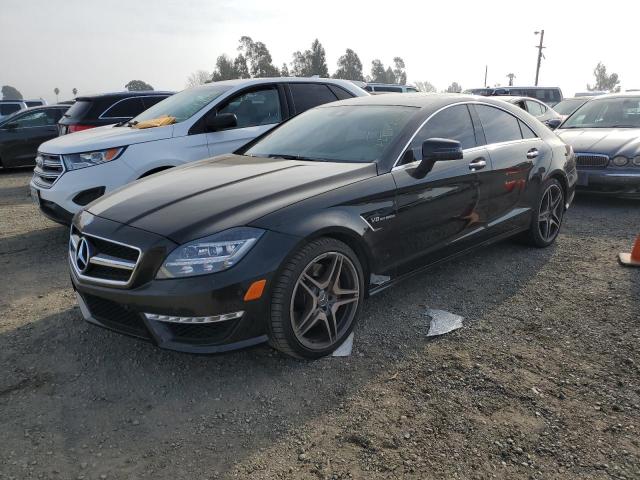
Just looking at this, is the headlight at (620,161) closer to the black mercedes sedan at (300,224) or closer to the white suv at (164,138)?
the black mercedes sedan at (300,224)

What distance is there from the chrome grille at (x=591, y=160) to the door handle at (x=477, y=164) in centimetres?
361

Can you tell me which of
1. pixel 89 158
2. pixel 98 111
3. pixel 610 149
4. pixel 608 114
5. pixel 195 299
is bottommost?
pixel 195 299

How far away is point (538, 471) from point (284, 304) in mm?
1400

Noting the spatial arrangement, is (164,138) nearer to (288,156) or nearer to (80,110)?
(288,156)

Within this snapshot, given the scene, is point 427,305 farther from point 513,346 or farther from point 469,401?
point 469,401

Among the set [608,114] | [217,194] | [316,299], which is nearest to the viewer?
[316,299]

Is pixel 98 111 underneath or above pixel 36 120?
above

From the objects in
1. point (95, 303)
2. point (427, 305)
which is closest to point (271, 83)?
point (427, 305)

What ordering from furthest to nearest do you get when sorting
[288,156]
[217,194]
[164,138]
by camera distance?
[164,138]
[288,156]
[217,194]

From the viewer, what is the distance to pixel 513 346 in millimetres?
3176

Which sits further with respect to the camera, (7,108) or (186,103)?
(7,108)

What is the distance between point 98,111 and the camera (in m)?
8.35

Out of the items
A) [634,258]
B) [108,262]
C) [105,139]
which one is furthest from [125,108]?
[634,258]

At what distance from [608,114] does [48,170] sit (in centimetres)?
791
